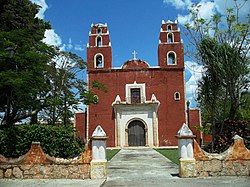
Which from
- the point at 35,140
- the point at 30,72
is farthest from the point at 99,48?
the point at 35,140

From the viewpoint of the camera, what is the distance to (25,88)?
9.99 meters

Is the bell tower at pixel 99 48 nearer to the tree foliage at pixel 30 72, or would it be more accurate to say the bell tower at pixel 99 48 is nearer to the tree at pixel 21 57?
the tree foliage at pixel 30 72

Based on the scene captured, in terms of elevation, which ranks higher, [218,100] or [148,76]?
[148,76]

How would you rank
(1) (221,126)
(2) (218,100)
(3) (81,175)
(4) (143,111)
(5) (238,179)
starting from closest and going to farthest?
(5) (238,179) → (3) (81,175) → (1) (221,126) → (2) (218,100) → (4) (143,111)

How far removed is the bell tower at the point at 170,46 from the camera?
24.8 metres

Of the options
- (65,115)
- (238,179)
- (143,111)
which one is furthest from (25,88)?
(143,111)

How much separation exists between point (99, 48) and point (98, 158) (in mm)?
19110

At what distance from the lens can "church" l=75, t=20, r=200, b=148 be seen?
23609mm

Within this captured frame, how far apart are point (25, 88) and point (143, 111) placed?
15048mm

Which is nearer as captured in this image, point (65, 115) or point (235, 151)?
point (235, 151)

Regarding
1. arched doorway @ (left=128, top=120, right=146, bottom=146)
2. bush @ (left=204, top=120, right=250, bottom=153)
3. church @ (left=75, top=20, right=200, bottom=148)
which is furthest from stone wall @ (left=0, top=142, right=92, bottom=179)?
arched doorway @ (left=128, top=120, right=146, bottom=146)

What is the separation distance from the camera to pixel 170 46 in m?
25.1

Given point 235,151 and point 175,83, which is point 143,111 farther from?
point 235,151

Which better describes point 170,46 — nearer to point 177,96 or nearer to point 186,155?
point 177,96
